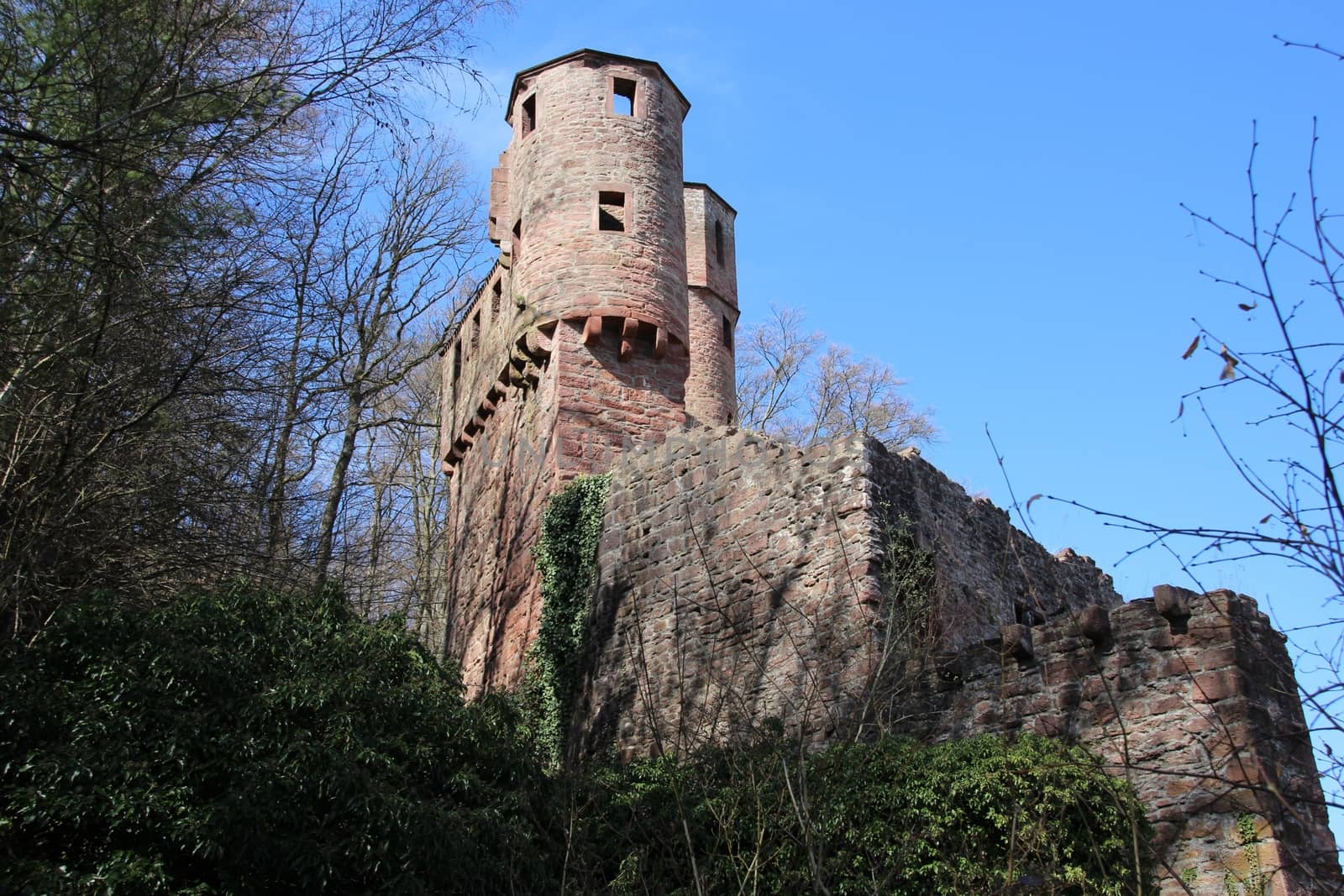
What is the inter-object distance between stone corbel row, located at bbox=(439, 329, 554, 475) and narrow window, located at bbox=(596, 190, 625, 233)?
1.56 metres

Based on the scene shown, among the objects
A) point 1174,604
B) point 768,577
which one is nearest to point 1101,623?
point 1174,604

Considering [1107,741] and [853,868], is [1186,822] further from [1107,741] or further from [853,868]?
[853,868]

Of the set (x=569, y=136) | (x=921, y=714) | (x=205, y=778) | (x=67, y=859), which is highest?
(x=569, y=136)

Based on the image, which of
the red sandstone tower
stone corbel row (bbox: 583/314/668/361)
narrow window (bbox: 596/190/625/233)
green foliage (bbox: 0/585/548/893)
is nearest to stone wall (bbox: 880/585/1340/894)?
green foliage (bbox: 0/585/548/893)

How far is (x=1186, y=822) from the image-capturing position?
759cm

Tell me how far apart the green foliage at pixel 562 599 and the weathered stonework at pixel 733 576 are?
0.19m

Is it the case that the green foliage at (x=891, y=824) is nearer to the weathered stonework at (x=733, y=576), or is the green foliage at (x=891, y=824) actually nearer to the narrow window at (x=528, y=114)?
the weathered stonework at (x=733, y=576)

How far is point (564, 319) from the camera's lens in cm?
1385

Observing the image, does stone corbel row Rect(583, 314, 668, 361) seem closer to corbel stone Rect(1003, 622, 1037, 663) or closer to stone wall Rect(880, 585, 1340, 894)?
stone wall Rect(880, 585, 1340, 894)

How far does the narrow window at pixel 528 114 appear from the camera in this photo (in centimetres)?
1573

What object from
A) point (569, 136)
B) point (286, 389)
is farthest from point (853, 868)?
point (569, 136)

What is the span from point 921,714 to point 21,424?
20.1 ft

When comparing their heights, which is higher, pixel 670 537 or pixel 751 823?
pixel 670 537

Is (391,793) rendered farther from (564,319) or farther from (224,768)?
(564,319)
